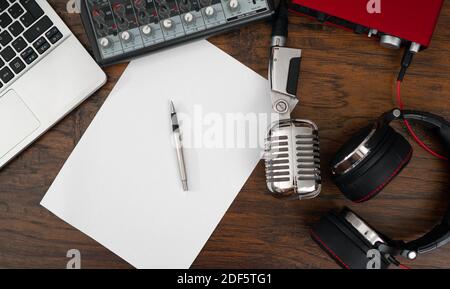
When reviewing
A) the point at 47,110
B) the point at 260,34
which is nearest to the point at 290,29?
the point at 260,34

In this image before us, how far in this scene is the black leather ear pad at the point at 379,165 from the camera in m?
0.61

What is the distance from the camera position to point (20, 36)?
67cm

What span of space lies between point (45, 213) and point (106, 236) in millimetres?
102

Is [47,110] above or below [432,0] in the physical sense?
below

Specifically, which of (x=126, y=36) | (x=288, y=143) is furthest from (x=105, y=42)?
(x=288, y=143)

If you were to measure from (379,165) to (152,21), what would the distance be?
39 centimetres

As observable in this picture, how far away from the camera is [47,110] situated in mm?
692

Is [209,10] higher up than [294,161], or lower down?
higher up

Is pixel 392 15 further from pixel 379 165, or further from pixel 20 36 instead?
pixel 20 36

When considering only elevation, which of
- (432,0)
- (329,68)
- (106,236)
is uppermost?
(432,0)

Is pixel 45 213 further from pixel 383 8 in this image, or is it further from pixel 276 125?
pixel 383 8

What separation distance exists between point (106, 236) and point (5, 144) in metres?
0.21

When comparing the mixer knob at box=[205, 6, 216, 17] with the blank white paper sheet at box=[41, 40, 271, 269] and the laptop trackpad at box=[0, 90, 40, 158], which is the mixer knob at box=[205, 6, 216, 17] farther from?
the laptop trackpad at box=[0, 90, 40, 158]

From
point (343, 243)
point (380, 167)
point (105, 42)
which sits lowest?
point (343, 243)
